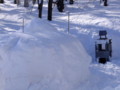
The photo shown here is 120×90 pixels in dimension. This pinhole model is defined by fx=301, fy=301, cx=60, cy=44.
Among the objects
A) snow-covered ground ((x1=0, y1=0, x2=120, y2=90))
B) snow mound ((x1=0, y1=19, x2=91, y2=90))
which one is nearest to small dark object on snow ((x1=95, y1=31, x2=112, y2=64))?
snow-covered ground ((x1=0, y1=0, x2=120, y2=90))

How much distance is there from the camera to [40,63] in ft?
28.5

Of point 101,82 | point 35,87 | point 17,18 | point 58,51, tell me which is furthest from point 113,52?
point 17,18

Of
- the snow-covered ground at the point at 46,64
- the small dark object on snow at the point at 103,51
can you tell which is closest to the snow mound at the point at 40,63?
the snow-covered ground at the point at 46,64

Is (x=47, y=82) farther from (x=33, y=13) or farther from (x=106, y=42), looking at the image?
(x=33, y=13)

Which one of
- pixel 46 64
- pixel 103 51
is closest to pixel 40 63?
pixel 46 64

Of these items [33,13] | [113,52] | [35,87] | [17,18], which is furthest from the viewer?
[33,13]

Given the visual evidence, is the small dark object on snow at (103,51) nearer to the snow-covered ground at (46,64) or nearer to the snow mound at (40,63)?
the snow-covered ground at (46,64)

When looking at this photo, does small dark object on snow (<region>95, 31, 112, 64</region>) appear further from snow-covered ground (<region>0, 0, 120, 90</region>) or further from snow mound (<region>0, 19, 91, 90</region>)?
snow mound (<region>0, 19, 91, 90</region>)

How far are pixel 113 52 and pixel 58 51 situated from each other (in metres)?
8.07

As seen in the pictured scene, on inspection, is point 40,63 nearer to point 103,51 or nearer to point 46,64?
point 46,64

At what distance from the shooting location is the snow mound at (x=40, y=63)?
8.23 meters

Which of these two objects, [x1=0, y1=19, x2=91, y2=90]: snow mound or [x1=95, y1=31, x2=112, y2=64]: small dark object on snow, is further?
[x1=95, y1=31, x2=112, y2=64]: small dark object on snow

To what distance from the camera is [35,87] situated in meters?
8.23

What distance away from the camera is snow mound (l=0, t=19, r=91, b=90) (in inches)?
324
